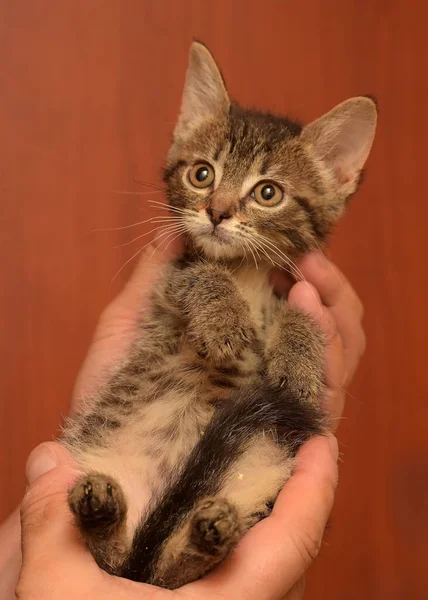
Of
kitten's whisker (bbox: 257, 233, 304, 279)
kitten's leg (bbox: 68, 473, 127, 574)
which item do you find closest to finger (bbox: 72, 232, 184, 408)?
kitten's whisker (bbox: 257, 233, 304, 279)

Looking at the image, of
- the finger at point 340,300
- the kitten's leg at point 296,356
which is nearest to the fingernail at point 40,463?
the kitten's leg at point 296,356

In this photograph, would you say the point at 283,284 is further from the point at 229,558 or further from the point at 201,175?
the point at 229,558

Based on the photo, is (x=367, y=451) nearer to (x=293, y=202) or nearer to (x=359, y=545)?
(x=359, y=545)

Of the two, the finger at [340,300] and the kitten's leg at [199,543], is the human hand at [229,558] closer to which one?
the kitten's leg at [199,543]

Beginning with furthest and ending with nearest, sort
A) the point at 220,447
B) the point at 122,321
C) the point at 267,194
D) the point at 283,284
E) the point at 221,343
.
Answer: the point at 122,321
the point at 283,284
the point at 267,194
the point at 221,343
the point at 220,447

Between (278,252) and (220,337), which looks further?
(278,252)

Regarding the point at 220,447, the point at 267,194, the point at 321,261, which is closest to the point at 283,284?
the point at 321,261
